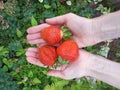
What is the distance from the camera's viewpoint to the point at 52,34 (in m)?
2.94

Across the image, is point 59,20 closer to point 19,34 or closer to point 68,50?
point 68,50

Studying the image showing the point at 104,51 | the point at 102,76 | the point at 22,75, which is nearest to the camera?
the point at 102,76

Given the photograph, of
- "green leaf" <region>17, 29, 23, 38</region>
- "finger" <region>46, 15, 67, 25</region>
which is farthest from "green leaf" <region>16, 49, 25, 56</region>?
"finger" <region>46, 15, 67, 25</region>

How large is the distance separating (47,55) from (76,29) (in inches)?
13.0

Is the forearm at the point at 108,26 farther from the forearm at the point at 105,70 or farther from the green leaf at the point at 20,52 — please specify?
the green leaf at the point at 20,52

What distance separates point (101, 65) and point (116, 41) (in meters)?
0.83

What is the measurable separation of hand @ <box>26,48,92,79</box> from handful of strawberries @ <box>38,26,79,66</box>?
4.2 inches

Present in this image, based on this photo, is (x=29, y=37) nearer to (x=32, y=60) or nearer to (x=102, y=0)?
(x=32, y=60)

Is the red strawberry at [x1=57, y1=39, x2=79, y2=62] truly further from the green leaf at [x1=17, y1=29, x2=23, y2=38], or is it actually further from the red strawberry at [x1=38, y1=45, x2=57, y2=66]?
the green leaf at [x1=17, y1=29, x2=23, y2=38]

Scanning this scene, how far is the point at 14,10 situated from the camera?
3557 mm

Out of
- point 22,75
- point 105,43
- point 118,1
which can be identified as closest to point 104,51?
point 105,43

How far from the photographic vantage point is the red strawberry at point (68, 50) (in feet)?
9.59

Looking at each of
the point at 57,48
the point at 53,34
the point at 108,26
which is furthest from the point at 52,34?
the point at 108,26

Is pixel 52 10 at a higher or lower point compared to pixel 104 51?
higher
